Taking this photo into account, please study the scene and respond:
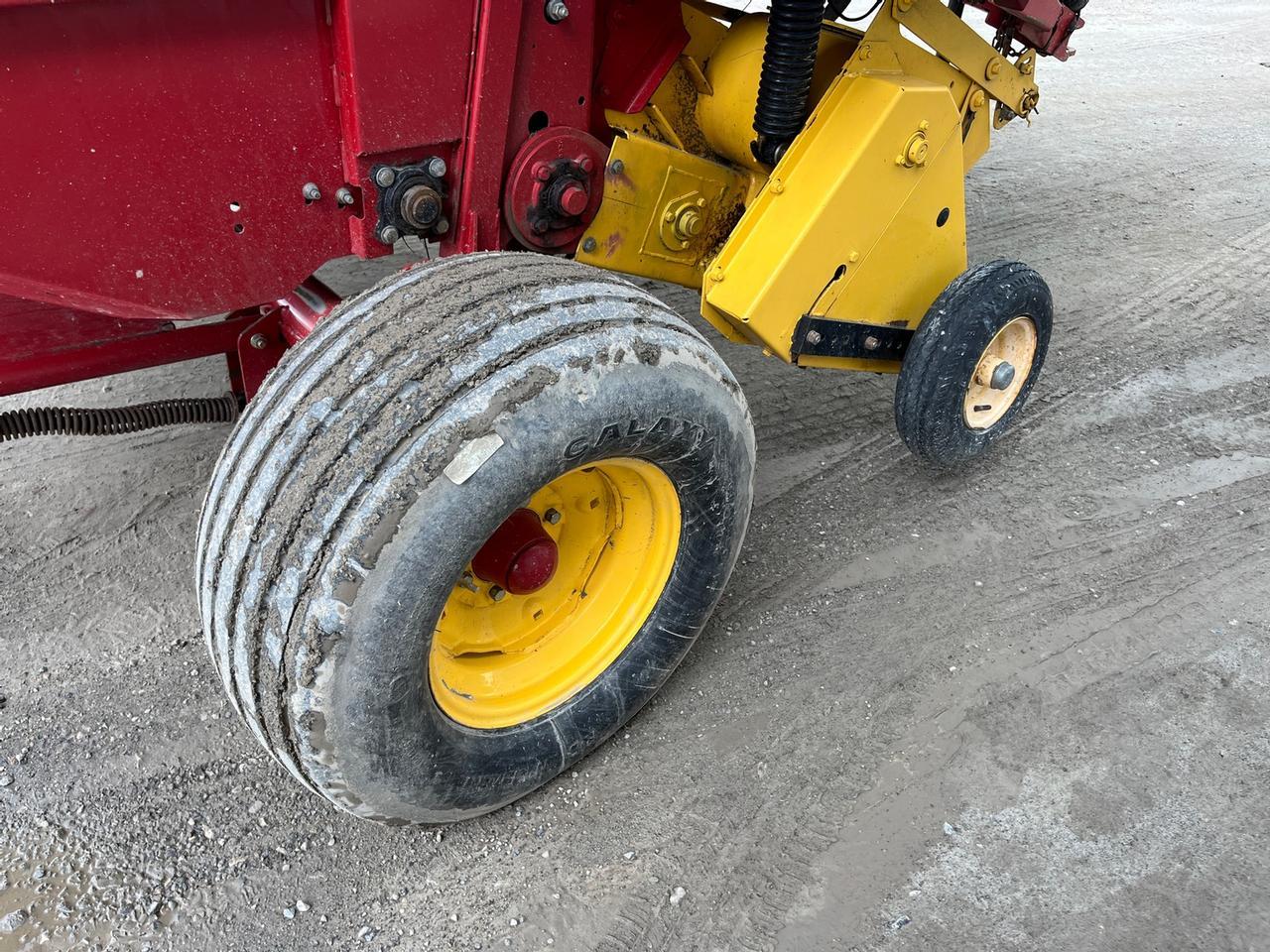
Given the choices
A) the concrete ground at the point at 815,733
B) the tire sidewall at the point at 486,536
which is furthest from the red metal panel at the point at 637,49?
the concrete ground at the point at 815,733

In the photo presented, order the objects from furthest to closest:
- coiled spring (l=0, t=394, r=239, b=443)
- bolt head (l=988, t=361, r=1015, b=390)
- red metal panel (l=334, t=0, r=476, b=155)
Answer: bolt head (l=988, t=361, r=1015, b=390), coiled spring (l=0, t=394, r=239, b=443), red metal panel (l=334, t=0, r=476, b=155)

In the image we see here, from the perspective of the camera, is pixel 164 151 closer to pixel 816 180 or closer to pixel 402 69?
pixel 402 69

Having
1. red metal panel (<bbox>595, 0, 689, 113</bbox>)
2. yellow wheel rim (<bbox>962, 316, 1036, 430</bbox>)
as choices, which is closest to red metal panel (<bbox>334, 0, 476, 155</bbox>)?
red metal panel (<bbox>595, 0, 689, 113</bbox>)

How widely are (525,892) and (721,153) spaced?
2138 mm

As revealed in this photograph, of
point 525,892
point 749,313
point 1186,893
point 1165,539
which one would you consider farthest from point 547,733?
point 1165,539

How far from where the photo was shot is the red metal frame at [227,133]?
1869 millimetres

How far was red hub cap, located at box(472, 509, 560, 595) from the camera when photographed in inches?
84.6

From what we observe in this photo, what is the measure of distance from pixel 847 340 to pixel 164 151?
183 centimetres

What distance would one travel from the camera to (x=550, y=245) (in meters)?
2.64

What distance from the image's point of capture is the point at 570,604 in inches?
95.4

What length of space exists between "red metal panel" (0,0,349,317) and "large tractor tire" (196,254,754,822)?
1.23 ft

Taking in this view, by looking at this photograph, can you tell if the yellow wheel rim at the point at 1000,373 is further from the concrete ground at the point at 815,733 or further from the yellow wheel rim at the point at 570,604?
the yellow wheel rim at the point at 570,604

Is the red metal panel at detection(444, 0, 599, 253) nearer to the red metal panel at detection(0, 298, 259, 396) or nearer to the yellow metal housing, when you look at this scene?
the yellow metal housing

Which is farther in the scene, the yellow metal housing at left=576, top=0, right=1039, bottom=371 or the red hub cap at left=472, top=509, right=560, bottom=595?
the yellow metal housing at left=576, top=0, right=1039, bottom=371
